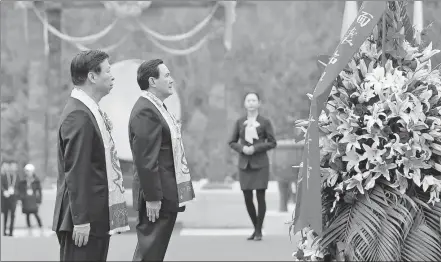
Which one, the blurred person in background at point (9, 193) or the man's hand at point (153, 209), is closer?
the man's hand at point (153, 209)

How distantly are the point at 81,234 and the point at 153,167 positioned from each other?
802 mm

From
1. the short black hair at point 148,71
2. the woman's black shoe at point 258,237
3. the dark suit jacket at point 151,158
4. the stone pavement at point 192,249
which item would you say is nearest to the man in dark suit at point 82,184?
the dark suit jacket at point 151,158

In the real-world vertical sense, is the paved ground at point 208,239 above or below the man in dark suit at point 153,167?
below

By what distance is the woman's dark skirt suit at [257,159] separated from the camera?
715 centimetres

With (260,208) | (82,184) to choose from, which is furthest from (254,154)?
(82,184)

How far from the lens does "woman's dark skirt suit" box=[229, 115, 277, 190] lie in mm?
7152

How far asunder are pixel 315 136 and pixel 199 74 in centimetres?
753

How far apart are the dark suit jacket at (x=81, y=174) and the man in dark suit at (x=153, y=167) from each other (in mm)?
619

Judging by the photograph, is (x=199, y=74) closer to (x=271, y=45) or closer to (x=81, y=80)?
(x=271, y=45)

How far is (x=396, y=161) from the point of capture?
134 inches

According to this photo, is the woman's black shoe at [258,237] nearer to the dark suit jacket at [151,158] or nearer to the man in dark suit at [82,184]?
the dark suit jacket at [151,158]

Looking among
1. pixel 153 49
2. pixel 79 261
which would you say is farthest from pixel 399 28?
pixel 153 49

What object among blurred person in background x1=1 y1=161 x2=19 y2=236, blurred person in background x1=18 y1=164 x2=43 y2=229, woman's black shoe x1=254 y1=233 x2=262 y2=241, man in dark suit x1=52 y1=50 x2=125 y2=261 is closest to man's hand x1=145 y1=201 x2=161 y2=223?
man in dark suit x1=52 y1=50 x2=125 y2=261

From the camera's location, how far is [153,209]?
419cm
